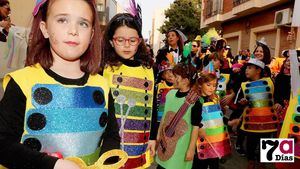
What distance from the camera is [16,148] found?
1.35 m

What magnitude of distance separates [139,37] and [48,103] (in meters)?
1.31

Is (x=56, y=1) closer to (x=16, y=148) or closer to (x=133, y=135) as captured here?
(x=16, y=148)

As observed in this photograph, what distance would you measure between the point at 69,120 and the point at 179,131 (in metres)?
2.10

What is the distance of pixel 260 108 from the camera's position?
15.0ft

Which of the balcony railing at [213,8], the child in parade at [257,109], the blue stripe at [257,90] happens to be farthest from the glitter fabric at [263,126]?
the balcony railing at [213,8]

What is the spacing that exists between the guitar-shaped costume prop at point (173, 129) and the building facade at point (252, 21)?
39.1ft

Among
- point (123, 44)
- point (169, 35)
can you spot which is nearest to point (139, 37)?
point (123, 44)

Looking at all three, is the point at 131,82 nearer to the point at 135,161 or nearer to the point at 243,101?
the point at 135,161

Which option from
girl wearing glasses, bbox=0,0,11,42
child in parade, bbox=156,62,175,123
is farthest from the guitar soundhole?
girl wearing glasses, bbox=0,0,11,42

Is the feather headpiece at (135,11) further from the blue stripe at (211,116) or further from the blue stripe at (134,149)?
the blue stripe at (211,116)

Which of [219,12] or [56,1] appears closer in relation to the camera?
[56,1]

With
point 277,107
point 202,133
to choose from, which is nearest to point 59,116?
point 202,133

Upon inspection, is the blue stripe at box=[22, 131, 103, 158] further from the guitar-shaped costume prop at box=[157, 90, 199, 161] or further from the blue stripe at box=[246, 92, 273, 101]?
the blue stripe at box=[246, 92, 273, 101]

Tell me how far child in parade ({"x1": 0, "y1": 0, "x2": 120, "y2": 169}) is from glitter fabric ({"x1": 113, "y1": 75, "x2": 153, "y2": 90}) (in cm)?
86
